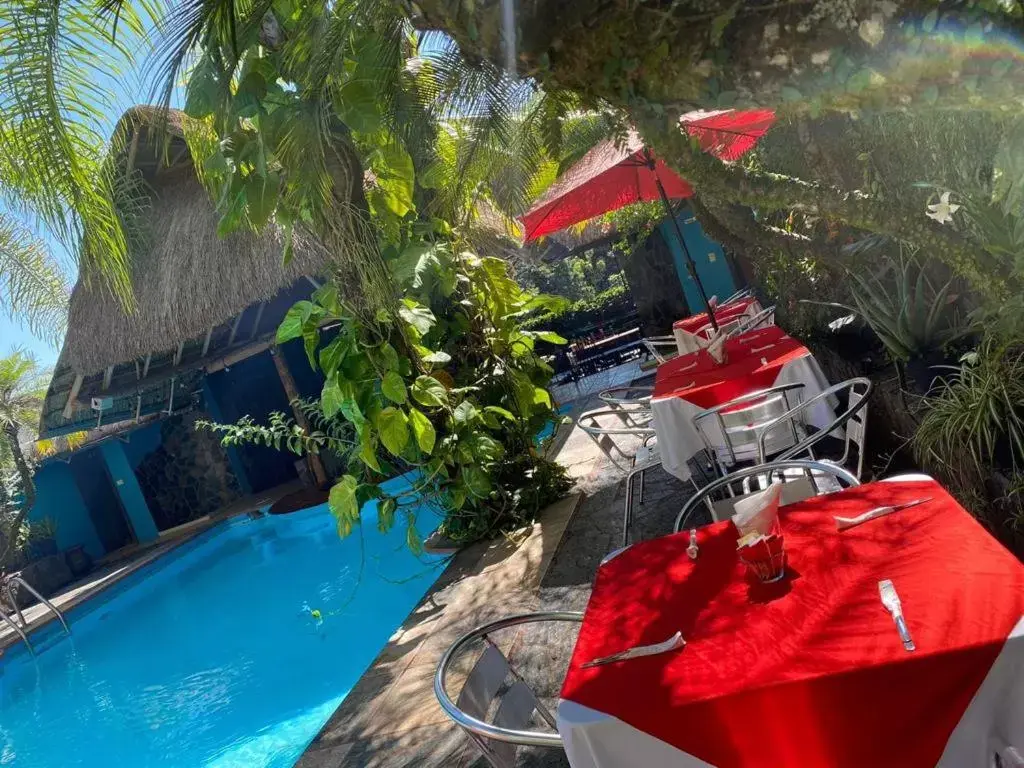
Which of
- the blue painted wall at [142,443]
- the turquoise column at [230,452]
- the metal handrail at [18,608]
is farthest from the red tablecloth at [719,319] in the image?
the blue painted wall at [142,443]

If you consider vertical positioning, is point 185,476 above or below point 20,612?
above

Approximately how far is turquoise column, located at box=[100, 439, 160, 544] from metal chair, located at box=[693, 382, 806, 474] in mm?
13290

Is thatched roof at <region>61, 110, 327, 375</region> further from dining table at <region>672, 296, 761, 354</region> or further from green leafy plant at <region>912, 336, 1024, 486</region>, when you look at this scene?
green leafy plant at <region>912, 336, 1024, 486</region>

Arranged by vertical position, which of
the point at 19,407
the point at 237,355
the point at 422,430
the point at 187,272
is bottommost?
the point at 422,430

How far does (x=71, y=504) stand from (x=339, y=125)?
13.2 m

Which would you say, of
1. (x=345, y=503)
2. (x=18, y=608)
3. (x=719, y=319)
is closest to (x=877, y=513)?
(x=345, y=503)

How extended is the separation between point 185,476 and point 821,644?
15248 millimetres

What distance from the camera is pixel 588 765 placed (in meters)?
1.22

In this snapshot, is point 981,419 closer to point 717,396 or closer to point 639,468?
point 717,396

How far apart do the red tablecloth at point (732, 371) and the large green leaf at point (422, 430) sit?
123cm

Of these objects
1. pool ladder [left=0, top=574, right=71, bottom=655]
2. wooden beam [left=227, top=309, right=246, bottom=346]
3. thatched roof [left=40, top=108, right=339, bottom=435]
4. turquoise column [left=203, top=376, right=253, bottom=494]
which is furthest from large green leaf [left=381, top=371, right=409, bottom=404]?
turquoise column [left=203, top=376, right=253, bottom=494]

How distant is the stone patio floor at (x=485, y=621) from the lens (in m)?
2.70

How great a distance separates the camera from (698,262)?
471 inches

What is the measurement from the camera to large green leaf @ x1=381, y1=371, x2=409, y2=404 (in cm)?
412
